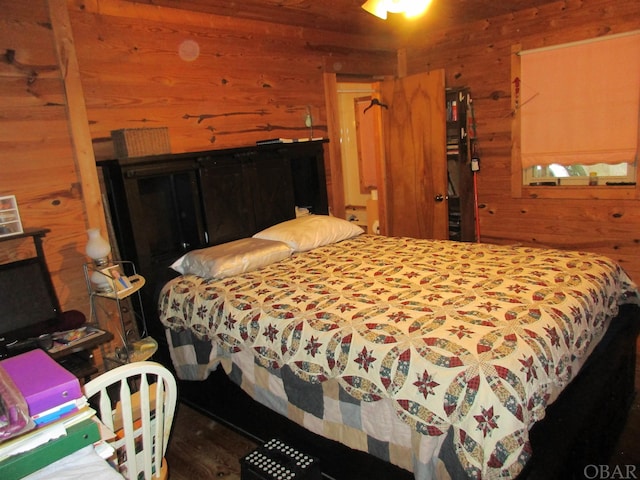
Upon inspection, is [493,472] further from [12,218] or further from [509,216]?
[509,216]

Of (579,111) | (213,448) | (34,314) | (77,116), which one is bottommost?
(213,448)

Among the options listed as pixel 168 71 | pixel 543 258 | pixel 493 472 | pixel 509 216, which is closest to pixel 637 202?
pixel 509 216

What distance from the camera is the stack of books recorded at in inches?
36.6

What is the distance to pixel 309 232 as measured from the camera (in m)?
3.17

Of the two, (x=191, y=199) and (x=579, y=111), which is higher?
(x=579, y=111)

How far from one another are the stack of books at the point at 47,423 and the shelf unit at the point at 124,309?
51.7 inches

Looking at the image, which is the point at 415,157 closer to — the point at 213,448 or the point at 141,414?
the point at 213,448

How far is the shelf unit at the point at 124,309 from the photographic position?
240 cm

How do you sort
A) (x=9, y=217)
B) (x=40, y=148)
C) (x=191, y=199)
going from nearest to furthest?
1. (x=9, y=217)
2. (x=40, y=148)
3. (x=191, y=199)

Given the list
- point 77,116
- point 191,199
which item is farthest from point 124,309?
point 77,116

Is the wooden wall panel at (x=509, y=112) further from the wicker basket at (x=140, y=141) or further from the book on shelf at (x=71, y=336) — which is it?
the book on shelf at (x=71, y=336)

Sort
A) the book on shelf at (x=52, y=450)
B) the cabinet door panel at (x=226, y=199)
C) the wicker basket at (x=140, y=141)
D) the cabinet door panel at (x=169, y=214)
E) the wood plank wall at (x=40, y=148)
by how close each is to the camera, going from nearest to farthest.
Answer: the book on shelf at (x=52, y=450) < the wood plank wall at (x=40, y=148) < the wicker basket at (x=140, y=141) < the cabinet door panel at (x=169, y=214) < the cabinet door panel at (x=226, y=199)

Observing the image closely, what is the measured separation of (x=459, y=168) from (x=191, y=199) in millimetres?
2505

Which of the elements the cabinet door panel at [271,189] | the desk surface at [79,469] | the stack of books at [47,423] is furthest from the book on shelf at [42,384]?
the cabinet door panel at [271,189]
